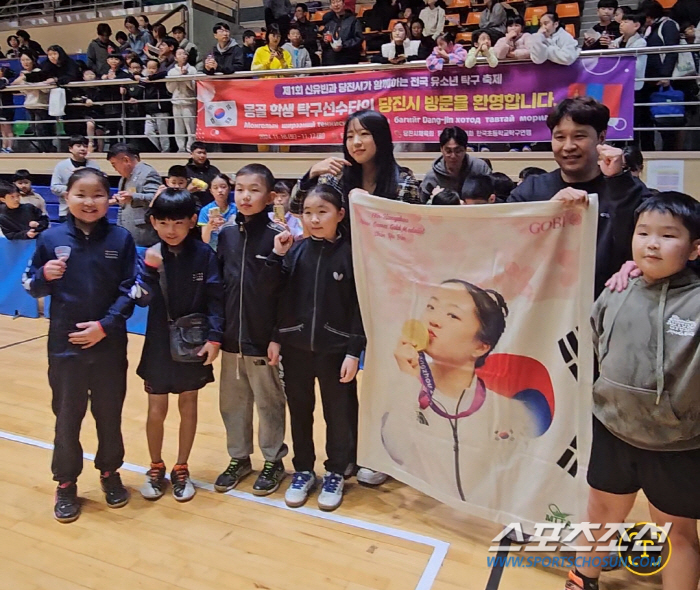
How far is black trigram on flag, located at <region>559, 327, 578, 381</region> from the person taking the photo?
188cm

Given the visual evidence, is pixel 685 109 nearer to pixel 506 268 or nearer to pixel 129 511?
pixel 506 268

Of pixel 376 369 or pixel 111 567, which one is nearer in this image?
pixel 111 567

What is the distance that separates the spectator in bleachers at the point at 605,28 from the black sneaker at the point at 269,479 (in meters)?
4.88

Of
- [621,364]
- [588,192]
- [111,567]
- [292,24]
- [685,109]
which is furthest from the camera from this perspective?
[292,24]

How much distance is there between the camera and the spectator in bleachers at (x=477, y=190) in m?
3.14

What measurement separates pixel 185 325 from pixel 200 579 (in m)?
0.93

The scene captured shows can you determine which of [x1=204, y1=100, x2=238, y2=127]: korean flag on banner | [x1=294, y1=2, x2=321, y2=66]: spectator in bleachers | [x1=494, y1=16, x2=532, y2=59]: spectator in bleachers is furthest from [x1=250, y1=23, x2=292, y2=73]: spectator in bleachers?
[x1=494, y1=16, x2=532, y2=59]: spectator in bleachers

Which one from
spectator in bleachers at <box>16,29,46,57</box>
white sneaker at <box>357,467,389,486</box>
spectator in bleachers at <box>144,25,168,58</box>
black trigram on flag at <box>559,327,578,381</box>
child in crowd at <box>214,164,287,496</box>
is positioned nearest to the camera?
black trigram on flag at <box>559,327,578,381</box>

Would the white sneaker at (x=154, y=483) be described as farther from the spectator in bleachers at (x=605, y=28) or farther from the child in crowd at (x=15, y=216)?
the spectator in bleachers at (x=605, y=28)

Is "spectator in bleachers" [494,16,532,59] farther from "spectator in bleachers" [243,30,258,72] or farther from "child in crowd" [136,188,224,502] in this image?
"child in crowd" [136,188,224,502]

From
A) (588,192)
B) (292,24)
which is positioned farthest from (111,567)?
(292,24)

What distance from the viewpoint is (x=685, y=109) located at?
5078mm

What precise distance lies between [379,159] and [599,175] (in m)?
0.82

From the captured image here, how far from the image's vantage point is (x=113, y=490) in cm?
252
